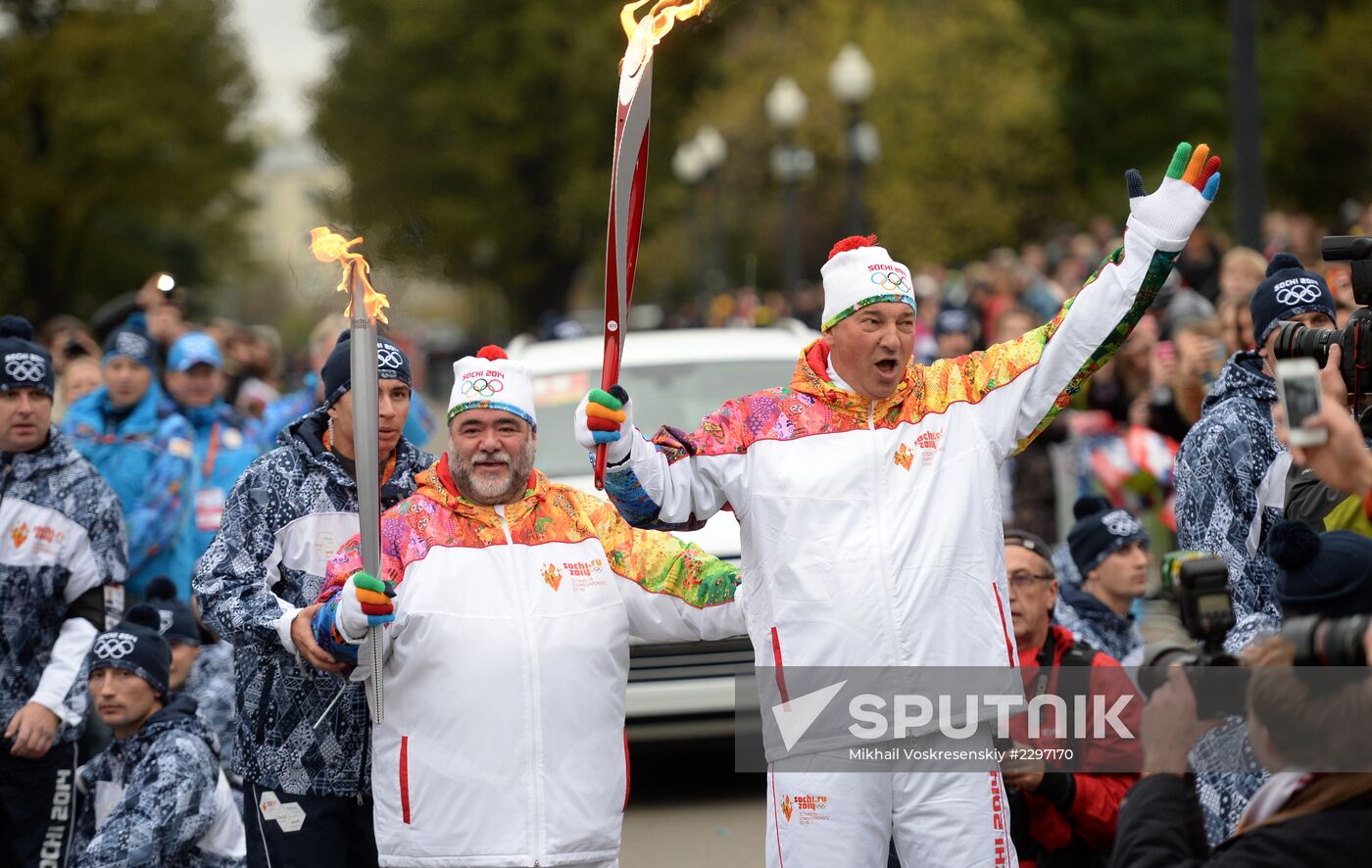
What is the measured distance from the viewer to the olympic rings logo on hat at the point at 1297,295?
192 inches

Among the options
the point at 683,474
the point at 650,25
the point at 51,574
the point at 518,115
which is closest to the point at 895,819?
the point at 683,474

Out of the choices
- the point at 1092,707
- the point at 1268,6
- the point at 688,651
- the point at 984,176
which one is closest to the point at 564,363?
the point at 688,651

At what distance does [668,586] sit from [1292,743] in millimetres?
1819

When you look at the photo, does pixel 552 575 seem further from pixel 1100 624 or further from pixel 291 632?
pixel 1100 624

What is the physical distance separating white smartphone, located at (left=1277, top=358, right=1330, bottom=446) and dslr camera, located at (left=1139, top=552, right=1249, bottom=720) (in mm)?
321

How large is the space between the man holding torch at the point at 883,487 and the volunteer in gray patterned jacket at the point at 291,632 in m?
0.95

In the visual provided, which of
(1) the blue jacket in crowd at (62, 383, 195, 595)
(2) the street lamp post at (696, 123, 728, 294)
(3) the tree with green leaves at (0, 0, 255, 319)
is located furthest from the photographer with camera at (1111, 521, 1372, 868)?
(3) the tree with green leaves at (0, 0, 255, 319)

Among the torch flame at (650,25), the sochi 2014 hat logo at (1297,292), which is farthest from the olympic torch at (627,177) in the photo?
the sochi 2014 hat logo at (1297,292)

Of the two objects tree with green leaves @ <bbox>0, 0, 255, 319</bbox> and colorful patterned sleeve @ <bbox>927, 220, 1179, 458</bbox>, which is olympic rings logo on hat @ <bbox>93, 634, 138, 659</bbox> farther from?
tree with green leaves @ <bbox>0, 0, 255, 319</bbox>

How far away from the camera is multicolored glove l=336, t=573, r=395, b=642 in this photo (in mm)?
3928

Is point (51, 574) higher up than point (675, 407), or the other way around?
point (675, 407)

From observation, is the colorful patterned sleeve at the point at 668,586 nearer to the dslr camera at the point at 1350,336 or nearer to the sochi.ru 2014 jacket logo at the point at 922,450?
the sochi.ru 2014 jacket logo at the point at 922,450

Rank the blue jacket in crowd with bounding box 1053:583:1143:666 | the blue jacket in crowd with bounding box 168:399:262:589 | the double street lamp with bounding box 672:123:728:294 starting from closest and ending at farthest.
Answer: the blue jacket in crowd with bounding box 1053:583:1143:666 < the blue jacket in crowd with bounding box 168:399:262:589 < the double street lamp with bounding box 672:123:728:294

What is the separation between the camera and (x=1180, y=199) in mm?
4047
